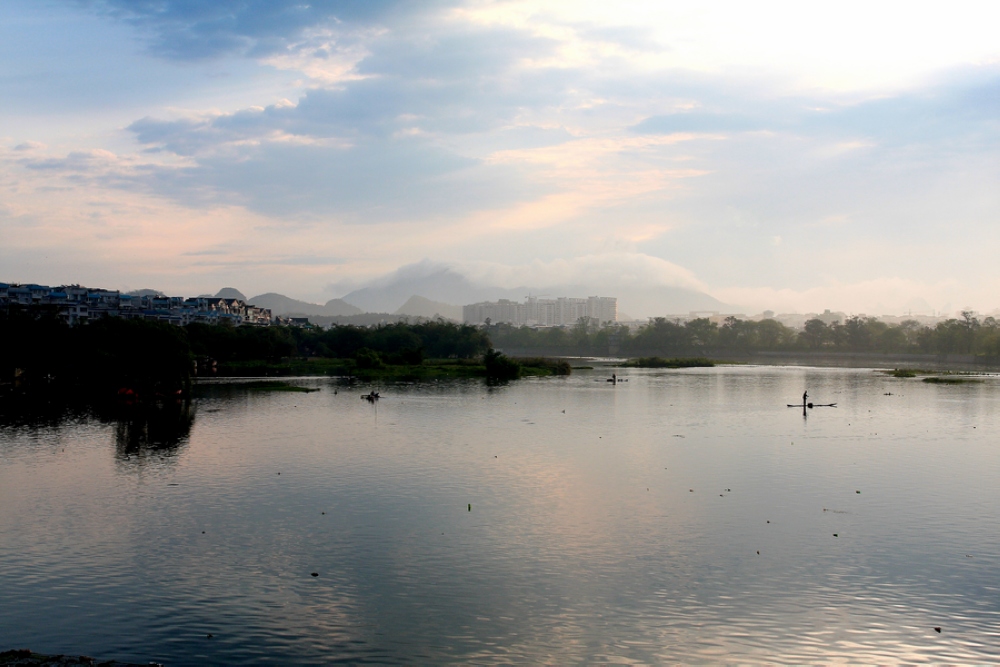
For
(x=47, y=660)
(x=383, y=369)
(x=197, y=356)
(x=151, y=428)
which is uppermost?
(x=197, y=356)

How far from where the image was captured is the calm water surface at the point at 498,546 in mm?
12516

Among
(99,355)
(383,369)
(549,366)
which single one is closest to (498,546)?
(99,355)

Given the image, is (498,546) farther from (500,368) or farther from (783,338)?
(783,338)

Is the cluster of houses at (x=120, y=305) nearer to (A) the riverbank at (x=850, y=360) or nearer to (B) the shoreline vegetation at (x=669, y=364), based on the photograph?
(B) the shoreline vegetation at (x=669, y=364)

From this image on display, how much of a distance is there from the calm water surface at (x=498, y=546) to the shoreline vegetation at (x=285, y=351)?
1522 centimetres

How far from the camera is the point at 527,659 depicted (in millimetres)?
11766

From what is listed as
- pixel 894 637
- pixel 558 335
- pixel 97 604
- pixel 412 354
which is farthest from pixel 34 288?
pixel 894 637

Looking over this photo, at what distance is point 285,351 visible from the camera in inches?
3868

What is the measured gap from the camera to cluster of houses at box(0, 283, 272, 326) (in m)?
128

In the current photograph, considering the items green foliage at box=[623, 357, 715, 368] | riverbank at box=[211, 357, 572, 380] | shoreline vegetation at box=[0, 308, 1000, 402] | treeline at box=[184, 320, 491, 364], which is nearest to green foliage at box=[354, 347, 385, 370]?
shoreline vegetation at box=[0, 308, 1000, 402]

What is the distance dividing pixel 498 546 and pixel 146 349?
39.6 metres

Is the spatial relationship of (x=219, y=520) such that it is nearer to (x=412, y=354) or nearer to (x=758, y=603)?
(x=758, y=603)

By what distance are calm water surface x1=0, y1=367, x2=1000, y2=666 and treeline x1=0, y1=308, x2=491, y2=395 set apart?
Result: 1463cm

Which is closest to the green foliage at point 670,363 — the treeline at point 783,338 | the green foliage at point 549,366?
the green foliage at point 549,366
